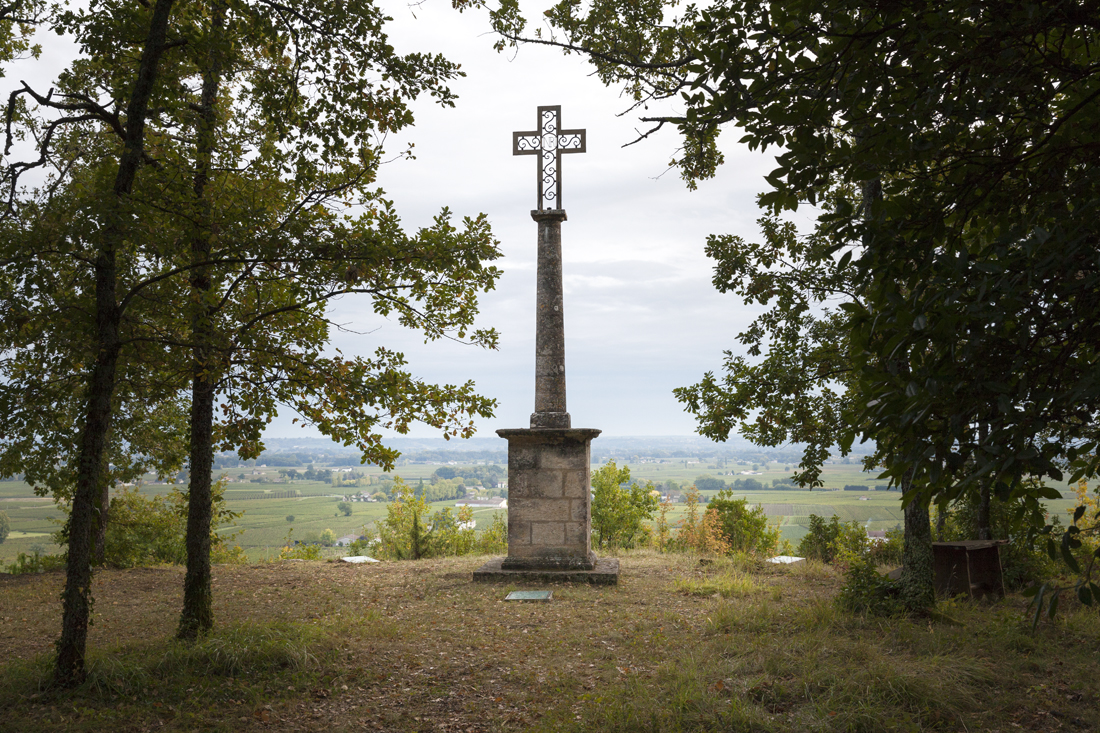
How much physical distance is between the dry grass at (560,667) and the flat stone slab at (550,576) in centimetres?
Answer: 91

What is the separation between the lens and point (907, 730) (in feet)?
15.5

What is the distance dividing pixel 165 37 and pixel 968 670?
8.80 m

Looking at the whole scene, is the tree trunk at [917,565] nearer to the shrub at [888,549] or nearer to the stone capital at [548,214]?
the shrub at [888,549]

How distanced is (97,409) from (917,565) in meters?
8.56

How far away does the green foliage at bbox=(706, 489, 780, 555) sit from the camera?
14859mm

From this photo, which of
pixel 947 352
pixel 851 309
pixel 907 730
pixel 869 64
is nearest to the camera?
pixel 947 352

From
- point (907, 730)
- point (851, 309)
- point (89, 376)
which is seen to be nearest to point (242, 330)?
point (89, 376)

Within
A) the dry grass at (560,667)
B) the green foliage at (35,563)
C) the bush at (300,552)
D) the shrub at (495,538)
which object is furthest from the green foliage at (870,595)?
the green foliage at (35,563)

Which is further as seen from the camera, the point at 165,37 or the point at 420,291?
the point at 420,291

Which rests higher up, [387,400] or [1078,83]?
[1078,83]

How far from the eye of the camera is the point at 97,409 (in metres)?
5.60

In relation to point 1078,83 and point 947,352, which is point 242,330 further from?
point 1078,83

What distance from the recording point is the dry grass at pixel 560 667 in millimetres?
5066

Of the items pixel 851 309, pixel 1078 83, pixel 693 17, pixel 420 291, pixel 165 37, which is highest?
pixel 693 17
